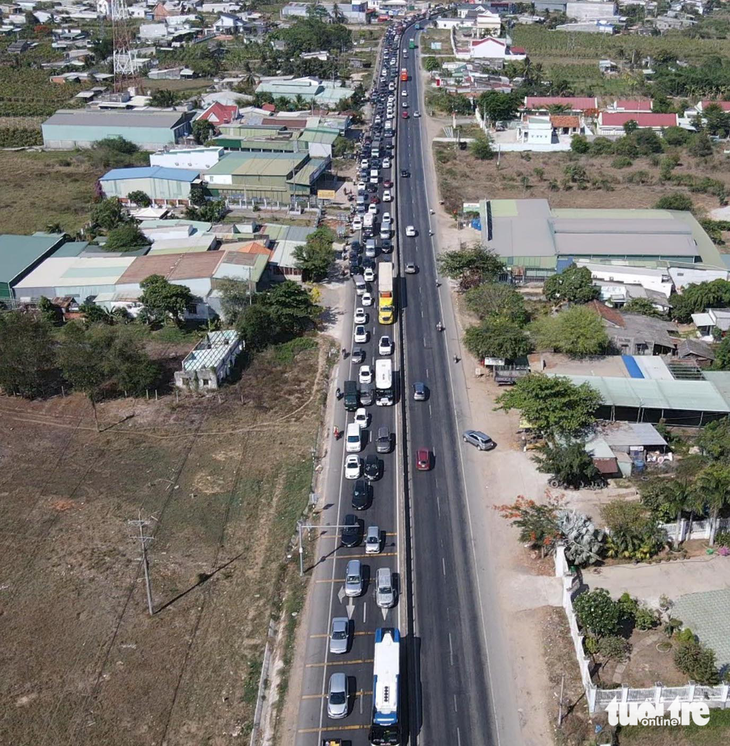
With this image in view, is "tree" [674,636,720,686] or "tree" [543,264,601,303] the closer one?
"tree" [674,636,720,686]

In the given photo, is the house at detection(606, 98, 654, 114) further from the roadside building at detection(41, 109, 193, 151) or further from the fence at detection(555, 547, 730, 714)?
the fence at detection(555, 547, 730, 714)

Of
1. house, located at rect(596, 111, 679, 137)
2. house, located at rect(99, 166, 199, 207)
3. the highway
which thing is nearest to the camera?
the highway

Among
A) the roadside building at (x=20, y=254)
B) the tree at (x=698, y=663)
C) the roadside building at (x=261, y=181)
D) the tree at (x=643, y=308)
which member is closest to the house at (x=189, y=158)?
the roadside building at (x=261, y=181)

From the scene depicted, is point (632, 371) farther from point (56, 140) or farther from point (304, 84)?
point (304, 84)


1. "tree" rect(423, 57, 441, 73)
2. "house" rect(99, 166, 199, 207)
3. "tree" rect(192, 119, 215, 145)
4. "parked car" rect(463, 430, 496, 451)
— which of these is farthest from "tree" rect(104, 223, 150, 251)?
"tree" rect(423, 57, 441, 73)

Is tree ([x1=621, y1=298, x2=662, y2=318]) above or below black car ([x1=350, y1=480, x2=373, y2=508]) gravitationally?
above

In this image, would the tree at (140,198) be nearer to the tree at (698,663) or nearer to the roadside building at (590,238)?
the roadside building at (590,238)

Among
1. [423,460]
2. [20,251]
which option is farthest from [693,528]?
[20,251]

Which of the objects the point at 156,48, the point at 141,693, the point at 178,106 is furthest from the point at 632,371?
the point at 156,48
